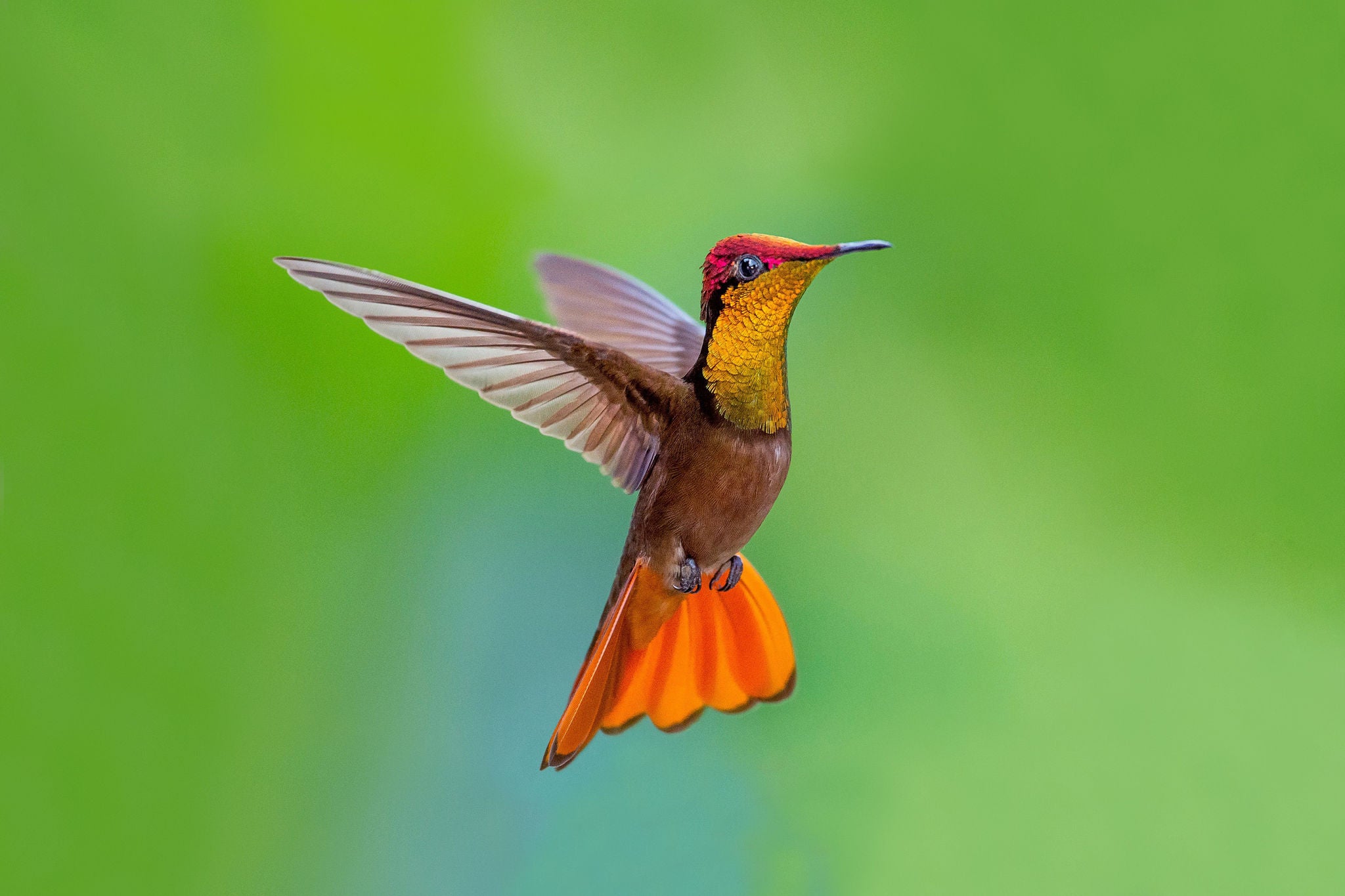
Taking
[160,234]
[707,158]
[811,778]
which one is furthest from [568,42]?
[811,778]

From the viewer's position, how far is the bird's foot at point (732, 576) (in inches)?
27.2

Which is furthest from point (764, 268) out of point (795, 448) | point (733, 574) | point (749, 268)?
point (795, 448)

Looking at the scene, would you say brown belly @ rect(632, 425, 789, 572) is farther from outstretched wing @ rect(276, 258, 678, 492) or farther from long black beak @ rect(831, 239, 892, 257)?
long black beak @ rect(831, 239, 892, 257)

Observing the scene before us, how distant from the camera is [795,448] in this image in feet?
3.84

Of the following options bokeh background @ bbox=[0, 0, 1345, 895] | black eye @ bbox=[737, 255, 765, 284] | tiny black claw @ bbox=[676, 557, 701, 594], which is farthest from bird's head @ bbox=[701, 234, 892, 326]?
bokeh background @ bbox=[0, 0, 1345, 895]

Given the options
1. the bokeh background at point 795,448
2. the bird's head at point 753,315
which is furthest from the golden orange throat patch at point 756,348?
the bokeh background at point 795,448

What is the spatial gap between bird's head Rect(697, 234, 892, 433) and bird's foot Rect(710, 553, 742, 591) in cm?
14

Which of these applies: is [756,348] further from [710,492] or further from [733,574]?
[733,574]

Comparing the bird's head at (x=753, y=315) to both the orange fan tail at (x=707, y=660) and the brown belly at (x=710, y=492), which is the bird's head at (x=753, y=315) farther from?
the orange fan tail at (x=707, y=660)

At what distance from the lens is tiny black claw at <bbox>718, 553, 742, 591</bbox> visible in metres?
0.69

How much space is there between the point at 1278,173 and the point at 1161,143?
12 centimetres

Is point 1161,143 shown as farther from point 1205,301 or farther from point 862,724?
point 862,724

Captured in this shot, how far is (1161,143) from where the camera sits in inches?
45.6

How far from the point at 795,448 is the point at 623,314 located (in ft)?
1.37
